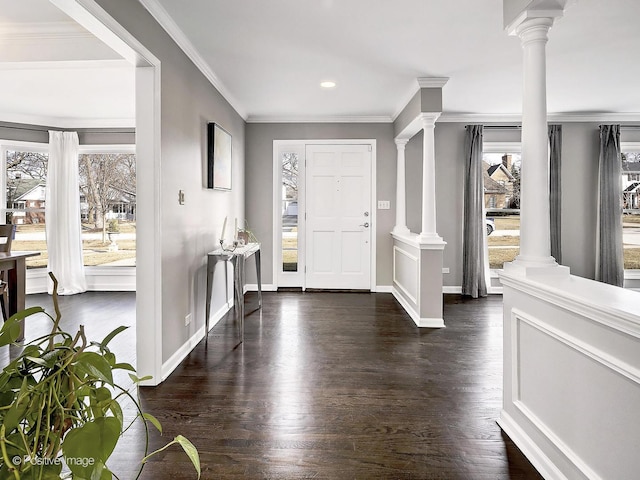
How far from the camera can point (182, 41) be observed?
3.06 meters

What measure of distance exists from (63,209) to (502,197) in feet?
20.7

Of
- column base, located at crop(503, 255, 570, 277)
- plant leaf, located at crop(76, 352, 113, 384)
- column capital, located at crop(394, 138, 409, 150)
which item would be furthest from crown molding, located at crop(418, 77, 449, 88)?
plant leaf, located at crop(76, 352, 113, 384)

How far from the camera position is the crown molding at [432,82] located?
4.01m

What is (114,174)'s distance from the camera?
602cm

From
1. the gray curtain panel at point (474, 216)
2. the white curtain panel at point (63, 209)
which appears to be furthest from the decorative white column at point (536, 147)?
the white curtain panel at point (63, 209)

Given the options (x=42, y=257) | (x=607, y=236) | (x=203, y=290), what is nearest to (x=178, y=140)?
(x=203, y=290)

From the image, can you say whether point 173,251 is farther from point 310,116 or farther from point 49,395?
point 310,116

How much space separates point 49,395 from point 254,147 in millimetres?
5518

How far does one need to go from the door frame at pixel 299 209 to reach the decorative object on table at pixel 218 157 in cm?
134

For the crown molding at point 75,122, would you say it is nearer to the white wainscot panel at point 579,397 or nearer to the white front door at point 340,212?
the white front door at point 340,212

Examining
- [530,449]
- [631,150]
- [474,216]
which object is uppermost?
[631,150]

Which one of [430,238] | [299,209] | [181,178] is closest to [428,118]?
[430,238]

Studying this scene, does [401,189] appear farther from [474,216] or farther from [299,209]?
[299,209]

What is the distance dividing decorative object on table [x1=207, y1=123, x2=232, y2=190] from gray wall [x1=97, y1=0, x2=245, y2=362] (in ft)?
0.28
